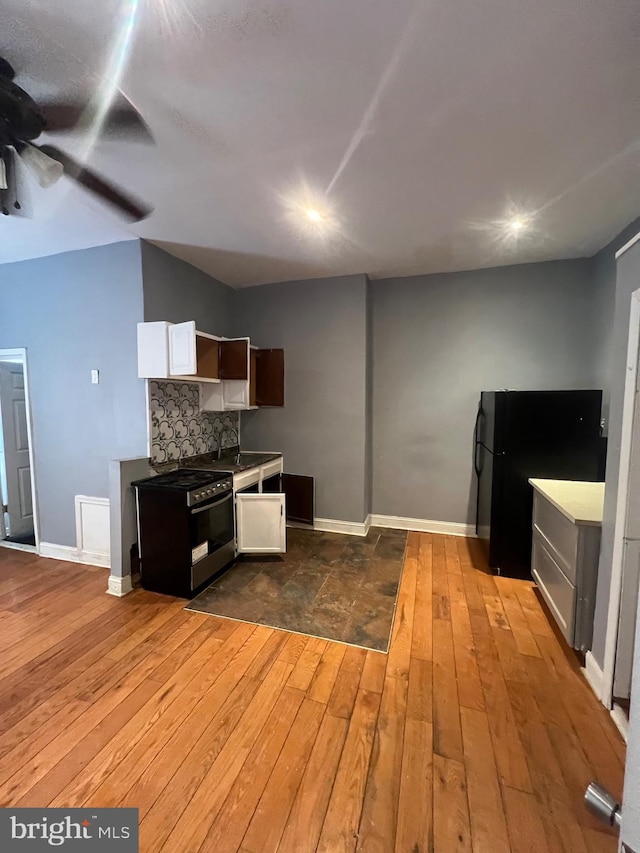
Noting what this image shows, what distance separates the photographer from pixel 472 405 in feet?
11.9

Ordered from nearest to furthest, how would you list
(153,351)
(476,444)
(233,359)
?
1. (153,351)
2. (233,359)
3. (476,444)

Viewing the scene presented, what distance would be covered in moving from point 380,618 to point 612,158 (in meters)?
3.05

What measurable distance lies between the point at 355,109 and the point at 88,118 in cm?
120

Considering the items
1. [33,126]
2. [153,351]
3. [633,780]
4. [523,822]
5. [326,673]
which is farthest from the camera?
[153,351]

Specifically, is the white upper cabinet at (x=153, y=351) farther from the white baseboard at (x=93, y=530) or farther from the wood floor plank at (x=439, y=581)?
the wood floor plank at (x=439, y=581)

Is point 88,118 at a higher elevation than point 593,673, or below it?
higher

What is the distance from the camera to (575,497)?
227 centimetres

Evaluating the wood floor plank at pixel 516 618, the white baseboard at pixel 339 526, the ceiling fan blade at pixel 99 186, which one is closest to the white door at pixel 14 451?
the ceiling fan blade at pixel 99 186

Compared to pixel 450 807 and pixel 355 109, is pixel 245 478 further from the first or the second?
pixel 355 109

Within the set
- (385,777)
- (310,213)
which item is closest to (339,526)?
(385,777)

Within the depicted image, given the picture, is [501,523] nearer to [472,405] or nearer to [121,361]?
[472,405]

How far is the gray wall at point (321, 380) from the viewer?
12.0 ft

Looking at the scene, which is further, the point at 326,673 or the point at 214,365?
the point at 214,365

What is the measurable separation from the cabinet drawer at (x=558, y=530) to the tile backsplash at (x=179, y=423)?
3052mm
